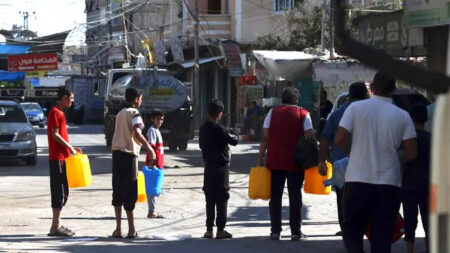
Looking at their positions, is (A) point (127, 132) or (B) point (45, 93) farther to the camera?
(B) point (45, 93)

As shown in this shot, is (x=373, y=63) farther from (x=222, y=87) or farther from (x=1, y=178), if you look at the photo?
(x=222, y=87)

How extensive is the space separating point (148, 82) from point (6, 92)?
39255mm

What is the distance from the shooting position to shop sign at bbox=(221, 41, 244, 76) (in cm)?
3738

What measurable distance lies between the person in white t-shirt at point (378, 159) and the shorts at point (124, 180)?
352 centimetres

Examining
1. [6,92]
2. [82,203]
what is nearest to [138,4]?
[6,92]

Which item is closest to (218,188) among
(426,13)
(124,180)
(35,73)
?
(124,180)

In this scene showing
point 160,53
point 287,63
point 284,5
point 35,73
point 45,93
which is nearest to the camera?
point 287,63

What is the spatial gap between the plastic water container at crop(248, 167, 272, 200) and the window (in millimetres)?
25981

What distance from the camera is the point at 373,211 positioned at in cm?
709

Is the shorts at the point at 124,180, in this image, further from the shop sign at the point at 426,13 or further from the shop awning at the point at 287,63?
the shop awning at the point at 287,63

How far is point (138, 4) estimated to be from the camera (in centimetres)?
5253

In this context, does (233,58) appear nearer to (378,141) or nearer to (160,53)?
(160,53)

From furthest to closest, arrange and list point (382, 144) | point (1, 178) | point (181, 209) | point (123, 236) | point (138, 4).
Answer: point (138, 4) < point (1, 178) < point (181, 209) < point (123, 236) < point (382, 144)

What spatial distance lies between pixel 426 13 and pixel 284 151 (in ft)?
10.8
